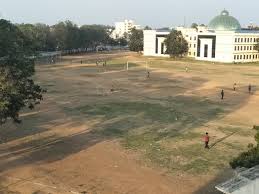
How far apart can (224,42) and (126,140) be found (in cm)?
8746

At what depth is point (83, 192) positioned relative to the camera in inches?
995

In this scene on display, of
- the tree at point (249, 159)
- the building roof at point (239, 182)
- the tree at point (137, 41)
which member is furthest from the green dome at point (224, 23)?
the building roof at point (239, 182)

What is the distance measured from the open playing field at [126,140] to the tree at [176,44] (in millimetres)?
58587

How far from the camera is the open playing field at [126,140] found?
89.2ft

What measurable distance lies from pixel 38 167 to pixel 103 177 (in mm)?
4781

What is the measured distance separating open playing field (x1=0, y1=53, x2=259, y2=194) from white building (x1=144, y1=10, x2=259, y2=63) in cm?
4947

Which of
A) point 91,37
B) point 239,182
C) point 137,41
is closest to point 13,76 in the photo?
point 239,182

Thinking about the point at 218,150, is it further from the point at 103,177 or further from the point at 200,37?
the point at 200,37

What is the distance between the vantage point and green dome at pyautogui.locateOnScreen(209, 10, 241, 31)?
12525 cm

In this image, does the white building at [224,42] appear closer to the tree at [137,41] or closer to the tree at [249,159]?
the tree at [137,41]

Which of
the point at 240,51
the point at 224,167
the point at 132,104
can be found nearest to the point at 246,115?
the point at 132,104

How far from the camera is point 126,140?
3694 centimetres

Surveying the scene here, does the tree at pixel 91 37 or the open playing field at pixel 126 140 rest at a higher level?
the tree at pixel 91 37

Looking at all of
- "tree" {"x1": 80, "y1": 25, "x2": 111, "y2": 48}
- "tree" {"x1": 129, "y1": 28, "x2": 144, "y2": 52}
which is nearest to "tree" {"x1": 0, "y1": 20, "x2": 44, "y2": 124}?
"tree" {"x1": 129, "y1": 28, "x2": 144, "y2": 52}
